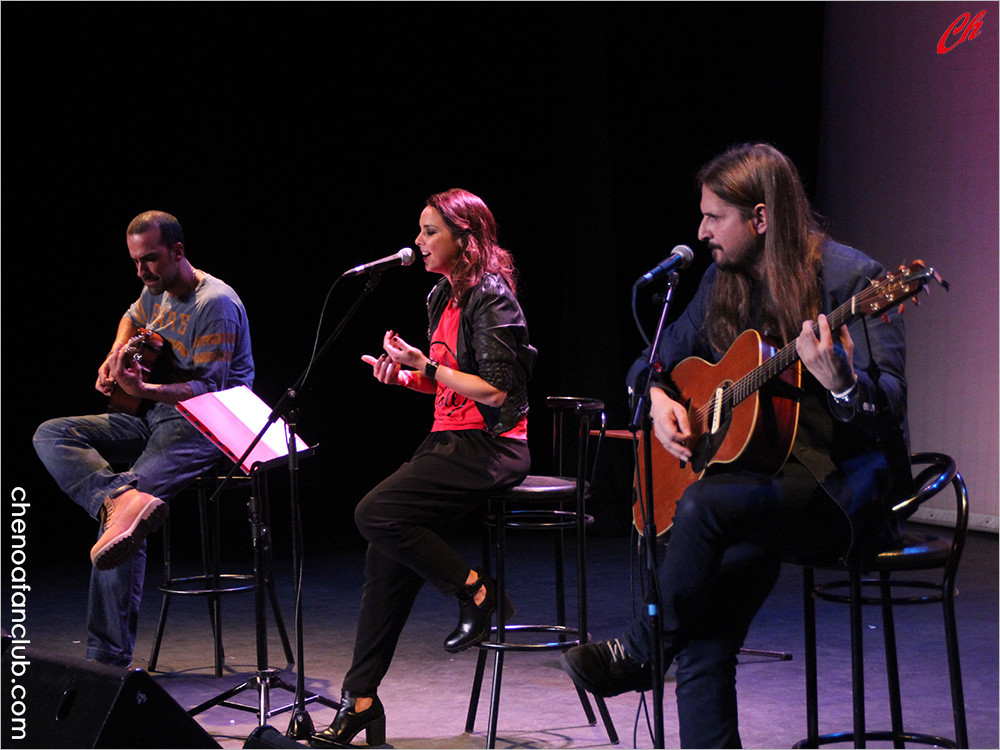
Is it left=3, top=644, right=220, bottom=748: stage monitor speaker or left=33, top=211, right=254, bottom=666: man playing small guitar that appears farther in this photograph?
left=33, top=211, right=254, bottom=666: man playing small guitar

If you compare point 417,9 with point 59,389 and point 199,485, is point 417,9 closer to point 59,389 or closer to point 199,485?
point 59,389

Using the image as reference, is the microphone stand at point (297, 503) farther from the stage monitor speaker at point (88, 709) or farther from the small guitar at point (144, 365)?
the small guitar at point (144, 365)

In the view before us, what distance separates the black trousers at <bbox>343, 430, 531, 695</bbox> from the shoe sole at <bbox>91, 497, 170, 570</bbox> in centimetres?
88

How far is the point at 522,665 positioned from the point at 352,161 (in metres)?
4.18

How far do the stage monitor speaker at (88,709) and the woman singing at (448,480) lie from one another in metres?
0.99

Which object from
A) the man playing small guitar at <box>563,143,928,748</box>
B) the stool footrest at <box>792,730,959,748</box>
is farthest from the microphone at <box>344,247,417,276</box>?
the stool footrest at <box>792,730,959,748</box>

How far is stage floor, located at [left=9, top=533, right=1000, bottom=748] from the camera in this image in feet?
11.4

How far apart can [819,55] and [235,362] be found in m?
6.00

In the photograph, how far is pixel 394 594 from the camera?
3.42m

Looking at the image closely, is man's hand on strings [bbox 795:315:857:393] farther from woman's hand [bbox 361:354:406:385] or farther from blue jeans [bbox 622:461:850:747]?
woman's hand [bbox 361:354:406:385]

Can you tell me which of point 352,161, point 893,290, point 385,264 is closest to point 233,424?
point 385,264

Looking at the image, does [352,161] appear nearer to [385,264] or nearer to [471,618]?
[385,264]

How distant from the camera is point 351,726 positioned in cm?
330

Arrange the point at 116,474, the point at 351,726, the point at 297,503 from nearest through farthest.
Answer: the point at 297,503
the point at 351,726
the point at 116,474
